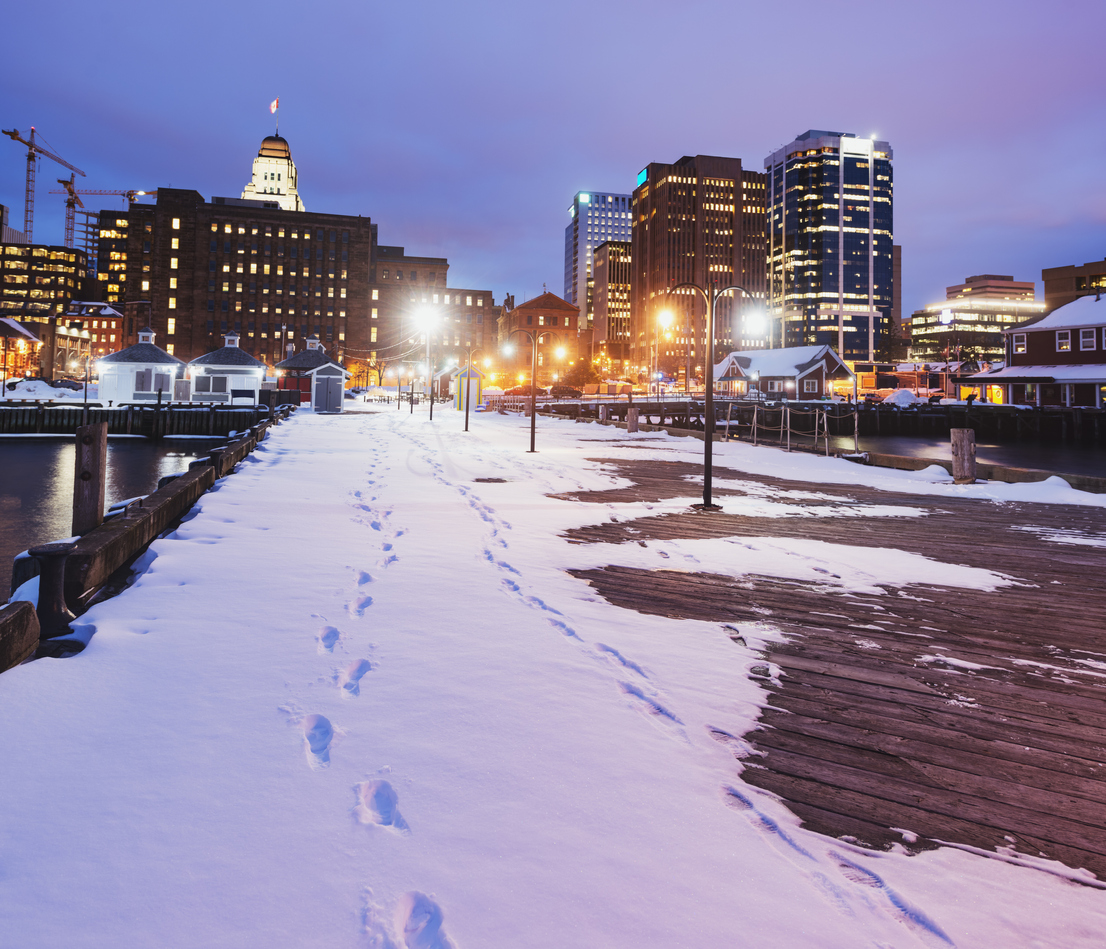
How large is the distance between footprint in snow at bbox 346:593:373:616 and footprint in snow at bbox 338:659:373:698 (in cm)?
111

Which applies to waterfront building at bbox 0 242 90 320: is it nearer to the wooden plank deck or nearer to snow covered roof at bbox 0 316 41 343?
snow covered roof at bbox 0 316 41 343

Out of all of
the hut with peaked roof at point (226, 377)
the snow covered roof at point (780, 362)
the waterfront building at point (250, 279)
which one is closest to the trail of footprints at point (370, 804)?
the hut with peaked roof at point (226, 377)

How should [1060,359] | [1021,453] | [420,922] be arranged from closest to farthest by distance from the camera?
[420,922]
[1021,453]
[1060,359]

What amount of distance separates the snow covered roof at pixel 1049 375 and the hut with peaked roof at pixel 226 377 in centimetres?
5950

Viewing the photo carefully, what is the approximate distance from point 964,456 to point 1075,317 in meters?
49.3

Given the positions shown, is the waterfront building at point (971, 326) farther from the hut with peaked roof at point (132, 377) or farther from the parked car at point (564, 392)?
the hut with peaked roof at point (132, 377)

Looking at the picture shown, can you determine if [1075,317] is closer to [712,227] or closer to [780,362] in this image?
[780,362]

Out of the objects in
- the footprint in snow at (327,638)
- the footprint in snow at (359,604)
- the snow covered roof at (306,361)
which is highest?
the snow covered roof at (306,361)

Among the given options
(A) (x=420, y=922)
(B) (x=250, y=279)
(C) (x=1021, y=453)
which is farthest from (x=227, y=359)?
(B) (x=250, y=279)

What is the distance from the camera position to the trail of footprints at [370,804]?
220cm

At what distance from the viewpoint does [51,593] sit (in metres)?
5.25

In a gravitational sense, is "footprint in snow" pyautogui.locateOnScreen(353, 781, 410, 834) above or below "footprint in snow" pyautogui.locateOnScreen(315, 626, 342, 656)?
below

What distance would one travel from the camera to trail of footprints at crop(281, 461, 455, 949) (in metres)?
2.20

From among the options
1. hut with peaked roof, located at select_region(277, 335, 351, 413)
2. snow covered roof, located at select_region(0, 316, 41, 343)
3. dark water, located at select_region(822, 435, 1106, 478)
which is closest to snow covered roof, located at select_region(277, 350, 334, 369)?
hut with peaked roof, located at select_region(277, 335, 351, 413)
